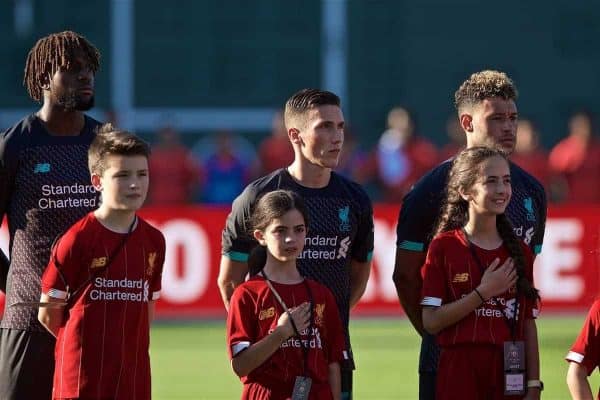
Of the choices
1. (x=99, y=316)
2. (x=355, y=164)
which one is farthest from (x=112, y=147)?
(x=355, y=164)

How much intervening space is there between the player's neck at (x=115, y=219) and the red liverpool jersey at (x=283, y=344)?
0.53m

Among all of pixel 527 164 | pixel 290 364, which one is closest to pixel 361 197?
pixel 290 364

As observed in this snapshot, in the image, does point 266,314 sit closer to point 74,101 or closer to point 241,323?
point 241,323

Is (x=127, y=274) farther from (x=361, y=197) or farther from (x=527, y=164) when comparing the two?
(x=527, y=164)

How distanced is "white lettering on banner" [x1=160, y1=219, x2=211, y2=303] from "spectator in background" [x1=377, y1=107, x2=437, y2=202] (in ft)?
17.3

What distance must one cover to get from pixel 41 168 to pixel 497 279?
195cm

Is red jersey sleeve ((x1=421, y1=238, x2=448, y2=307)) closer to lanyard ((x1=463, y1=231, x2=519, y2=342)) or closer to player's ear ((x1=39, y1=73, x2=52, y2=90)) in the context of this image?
lanyard ((x1=463, y1=231, x2=519, y2=342))

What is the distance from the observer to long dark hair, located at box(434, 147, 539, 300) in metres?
6.46

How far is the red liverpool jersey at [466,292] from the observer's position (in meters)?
6.43

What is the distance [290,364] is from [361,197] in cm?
93

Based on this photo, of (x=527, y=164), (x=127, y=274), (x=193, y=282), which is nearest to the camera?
(x=127, y=274)

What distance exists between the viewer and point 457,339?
6441 mm

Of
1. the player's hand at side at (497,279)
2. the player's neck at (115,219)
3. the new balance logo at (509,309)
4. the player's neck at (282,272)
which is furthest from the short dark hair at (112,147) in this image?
the new balance logo at (509,309)

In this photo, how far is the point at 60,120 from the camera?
6742 millimetres
